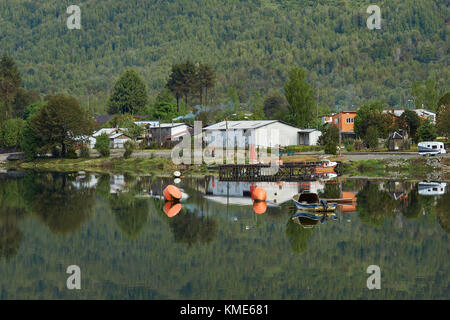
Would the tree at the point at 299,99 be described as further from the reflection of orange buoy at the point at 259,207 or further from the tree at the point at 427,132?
the reflection of orange buoy at the point at 259,207

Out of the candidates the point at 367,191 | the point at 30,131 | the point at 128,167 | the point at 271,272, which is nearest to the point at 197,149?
the point at 128,167

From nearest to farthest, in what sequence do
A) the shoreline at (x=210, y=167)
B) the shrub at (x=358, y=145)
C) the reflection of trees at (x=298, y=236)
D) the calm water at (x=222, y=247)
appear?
the calm water at (x=222, y=247), the reflection of trees at (x=298, y=236), the shoreline at (x=210, y=167), the shrub at (x=358, y=145)

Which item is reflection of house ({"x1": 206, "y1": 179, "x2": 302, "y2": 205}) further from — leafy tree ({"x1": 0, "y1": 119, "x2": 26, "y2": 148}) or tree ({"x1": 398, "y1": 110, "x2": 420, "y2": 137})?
leafy tree ({"x1": 0, "y1": 119, "x2": 26, "y2": 148})

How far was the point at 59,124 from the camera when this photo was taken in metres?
133

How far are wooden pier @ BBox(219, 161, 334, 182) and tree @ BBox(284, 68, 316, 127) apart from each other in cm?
5552

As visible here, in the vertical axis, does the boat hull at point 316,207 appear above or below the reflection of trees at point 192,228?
above

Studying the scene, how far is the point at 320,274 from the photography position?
1452 inches

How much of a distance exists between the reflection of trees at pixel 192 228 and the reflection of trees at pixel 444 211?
58.4ft

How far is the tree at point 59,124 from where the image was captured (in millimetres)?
133625

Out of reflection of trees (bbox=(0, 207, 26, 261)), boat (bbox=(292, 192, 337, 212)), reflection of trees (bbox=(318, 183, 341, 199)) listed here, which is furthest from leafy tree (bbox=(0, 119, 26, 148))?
boat (bbox=(292, 192, 337, 212))

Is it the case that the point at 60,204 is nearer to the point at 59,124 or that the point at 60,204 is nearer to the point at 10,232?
the point at 10,232

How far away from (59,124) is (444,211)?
92.9m

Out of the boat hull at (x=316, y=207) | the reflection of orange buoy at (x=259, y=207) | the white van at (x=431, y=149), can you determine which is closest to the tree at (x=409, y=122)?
the white van at (x=431, y=149)
